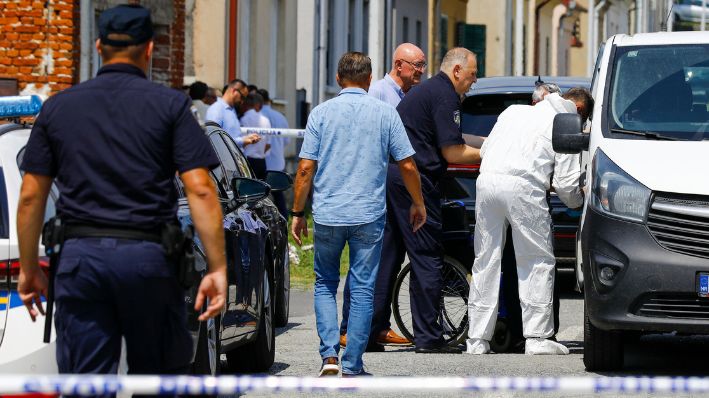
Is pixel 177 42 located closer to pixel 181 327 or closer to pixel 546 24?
pixel 181 327

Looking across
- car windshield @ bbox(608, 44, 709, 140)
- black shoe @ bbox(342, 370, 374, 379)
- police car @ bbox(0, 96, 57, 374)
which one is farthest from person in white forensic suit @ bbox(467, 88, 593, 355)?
police car @ bbox(0, 96, 57, 374)

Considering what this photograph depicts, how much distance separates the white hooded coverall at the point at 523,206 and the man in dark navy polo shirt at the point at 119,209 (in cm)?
472

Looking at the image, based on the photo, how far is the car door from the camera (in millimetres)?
8664

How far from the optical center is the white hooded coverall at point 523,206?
10.2 meters

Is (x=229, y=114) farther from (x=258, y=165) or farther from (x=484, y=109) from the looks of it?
(x=484, y=109)

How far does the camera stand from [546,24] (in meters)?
56.1

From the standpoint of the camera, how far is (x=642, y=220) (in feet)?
28.7

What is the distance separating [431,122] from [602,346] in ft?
6.41

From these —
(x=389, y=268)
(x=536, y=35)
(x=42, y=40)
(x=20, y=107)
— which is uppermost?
(x=536, y=35)

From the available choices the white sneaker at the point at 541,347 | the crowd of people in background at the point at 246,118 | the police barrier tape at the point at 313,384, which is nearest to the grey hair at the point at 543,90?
the white sneaker at the point at 541,347

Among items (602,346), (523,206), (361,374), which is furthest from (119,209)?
(523,206)

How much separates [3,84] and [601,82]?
7676mm

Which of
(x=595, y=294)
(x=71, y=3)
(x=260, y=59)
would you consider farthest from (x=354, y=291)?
(x=260, y=59)

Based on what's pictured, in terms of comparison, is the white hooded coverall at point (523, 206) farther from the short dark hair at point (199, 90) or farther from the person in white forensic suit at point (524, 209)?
the short dark hair at point (199, 90)
